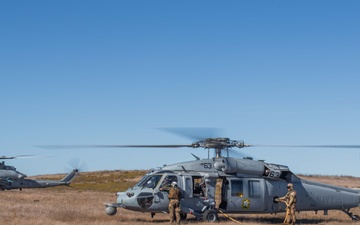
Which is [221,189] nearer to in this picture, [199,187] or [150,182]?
[199,187]

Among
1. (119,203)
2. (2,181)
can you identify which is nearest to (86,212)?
(119,203)

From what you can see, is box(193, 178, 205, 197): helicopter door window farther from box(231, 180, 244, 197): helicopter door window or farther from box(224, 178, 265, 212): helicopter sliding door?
box(231, 180, 244, 197): helicopter door window

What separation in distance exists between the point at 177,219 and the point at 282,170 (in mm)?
5321

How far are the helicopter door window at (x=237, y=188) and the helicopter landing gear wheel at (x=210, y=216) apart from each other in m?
1.15

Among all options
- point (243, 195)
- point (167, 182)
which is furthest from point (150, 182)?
point (243, 195)

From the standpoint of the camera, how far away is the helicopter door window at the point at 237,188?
71.4 ft

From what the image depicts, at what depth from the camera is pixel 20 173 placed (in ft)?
138

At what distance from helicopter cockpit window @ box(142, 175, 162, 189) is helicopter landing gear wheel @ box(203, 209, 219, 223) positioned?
7.31 feet

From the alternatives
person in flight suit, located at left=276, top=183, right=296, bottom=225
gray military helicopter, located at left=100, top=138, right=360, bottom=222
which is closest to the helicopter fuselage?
gray military helicopter, located at left=100, top=138, right=360, bottom=222

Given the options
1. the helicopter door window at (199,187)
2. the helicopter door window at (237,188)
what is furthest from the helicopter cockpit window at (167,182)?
the helicopter door window at (237,188)

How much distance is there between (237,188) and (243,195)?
14.3 inches

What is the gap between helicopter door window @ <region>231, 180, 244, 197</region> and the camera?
21.8 m

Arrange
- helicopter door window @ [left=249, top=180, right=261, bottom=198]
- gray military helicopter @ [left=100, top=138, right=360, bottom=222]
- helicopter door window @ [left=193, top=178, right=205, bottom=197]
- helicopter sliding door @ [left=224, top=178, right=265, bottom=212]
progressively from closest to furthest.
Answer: gray military helicopter @ [left=100, top=138, right=360, bottom=222]
helicopter door window @ [left=193, top=178, right=205, bottom=197]
helicopter sliding door @ [left=224, top=178, right=265, bottom=212]
helicopter door window @ [left=249, top=180, right=261, bottom=198]

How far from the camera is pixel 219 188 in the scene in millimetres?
21547
